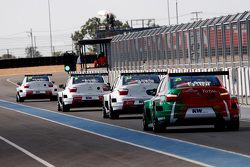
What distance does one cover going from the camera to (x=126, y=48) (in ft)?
224

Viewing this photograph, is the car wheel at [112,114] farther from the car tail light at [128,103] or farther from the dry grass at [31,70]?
the dry grass at [31,70]

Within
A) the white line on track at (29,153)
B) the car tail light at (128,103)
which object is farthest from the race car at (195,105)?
the car tail light at (128,103)

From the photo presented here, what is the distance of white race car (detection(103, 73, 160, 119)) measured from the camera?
3297 centimetres

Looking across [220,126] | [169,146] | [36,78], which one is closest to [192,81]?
[220,126]

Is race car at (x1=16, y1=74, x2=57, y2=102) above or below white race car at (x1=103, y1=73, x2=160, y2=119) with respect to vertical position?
below

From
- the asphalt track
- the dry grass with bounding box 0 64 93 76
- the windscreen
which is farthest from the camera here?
the dry grass with bounding box 0 64 93 76

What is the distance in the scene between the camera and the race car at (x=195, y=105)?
24.0 meters

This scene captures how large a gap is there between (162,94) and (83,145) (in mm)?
3589

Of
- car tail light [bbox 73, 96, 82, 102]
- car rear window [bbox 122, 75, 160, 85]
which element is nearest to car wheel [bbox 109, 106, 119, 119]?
car rear window [bbox 122, 75, 160, 85]

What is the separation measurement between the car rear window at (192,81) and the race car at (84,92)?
50.8 ft

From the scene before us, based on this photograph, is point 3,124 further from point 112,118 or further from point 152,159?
point 152,159

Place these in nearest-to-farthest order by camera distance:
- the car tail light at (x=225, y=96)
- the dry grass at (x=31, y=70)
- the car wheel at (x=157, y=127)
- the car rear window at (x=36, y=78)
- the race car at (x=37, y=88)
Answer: the car tail light at (x=225, y=96) < the car wheel at (x=157, y=127) < the race car at (x=37, y=88) < the car rear window at (x=36, y=78) < the dry grass at (x=31, y=70)

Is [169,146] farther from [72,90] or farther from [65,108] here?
[65,108]

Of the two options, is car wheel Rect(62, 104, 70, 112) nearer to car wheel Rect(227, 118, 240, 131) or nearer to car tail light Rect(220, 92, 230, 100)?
car wheel Rect(227, 118, 240, 131)
